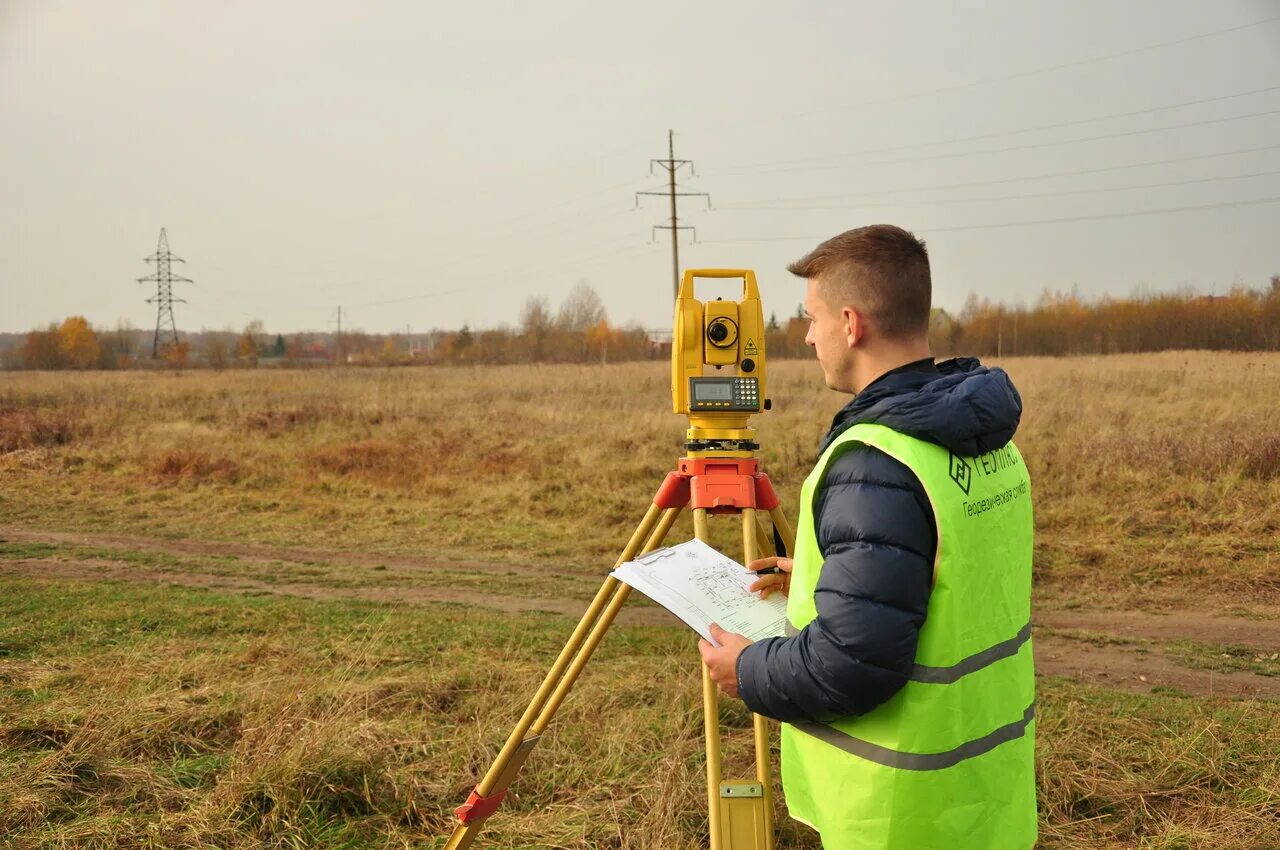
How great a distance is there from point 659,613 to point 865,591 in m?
5.10

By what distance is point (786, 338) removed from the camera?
26.5m

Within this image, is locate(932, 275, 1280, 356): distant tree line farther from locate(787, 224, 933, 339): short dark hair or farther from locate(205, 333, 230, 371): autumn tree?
locate(205, 333, 230, 371): autumn tree

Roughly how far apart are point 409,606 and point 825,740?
5459 millimetres

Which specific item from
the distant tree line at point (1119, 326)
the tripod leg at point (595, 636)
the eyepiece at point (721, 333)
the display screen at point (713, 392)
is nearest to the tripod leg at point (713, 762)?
the tripod leg at point (595, 636)

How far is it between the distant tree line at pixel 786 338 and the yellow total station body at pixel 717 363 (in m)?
2.28

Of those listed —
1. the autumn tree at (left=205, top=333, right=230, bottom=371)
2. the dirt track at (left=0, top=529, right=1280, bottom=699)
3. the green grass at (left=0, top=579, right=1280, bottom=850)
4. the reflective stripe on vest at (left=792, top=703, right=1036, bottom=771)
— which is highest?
the autumn tree at (left=205, top=333, right=230, bottom=371)

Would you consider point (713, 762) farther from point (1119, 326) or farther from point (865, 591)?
point (1119, 326)

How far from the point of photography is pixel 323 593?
7.03m

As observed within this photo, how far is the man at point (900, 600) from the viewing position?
4.75 ft

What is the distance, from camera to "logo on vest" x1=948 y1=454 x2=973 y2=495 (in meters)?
1.48

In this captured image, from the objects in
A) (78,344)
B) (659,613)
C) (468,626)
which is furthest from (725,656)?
(78,344)

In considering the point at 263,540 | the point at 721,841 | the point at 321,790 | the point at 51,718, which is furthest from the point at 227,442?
the point at 721,841

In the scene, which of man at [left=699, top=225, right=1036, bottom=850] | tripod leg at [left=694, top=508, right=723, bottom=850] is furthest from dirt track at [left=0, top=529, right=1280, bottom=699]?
man at [left=699, top=225, right=1036, bottom=850]

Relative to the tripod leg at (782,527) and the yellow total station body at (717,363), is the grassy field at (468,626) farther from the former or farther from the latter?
the yellow total station body at (717,363)
